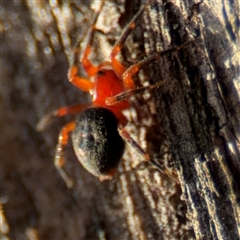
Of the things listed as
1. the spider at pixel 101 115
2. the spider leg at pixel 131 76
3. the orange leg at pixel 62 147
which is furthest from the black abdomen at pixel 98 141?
the orange leg at pixel 62 147

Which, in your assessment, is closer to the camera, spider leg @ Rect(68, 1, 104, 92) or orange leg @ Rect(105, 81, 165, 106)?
orange leg @ Rect(105, 81, 165, 106)

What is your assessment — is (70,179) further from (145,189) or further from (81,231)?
(145,189)

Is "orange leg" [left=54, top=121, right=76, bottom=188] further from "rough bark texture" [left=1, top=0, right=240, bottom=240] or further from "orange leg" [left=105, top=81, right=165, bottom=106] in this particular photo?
"orange leg" [left=105, top=81, right=165, bottom=106]

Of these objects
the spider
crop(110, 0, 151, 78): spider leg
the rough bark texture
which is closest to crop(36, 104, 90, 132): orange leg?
the spider

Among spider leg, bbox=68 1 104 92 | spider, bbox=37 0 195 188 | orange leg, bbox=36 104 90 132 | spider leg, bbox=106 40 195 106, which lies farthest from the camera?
orange leg, bbox=36 104 90 132

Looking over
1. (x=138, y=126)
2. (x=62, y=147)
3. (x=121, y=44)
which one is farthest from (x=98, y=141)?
(x=121, y=44)

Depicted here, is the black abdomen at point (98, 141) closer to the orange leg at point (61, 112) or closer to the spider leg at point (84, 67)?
the orange leg at point (61, 112)
